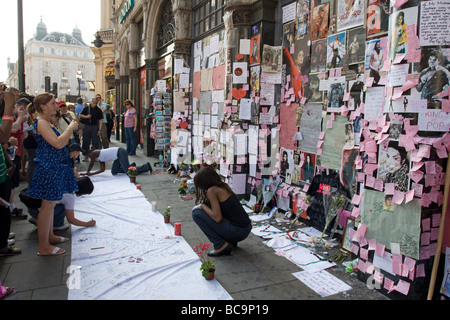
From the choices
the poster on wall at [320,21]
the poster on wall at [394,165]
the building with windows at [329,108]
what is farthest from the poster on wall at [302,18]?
the poster on wall at [394,165]

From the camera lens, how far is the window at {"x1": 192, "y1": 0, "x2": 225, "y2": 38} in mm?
7847

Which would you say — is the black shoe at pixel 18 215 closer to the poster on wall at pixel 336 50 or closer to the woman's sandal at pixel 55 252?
the woman's sandal at pixel 55 252

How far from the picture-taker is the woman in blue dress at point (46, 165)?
391cm

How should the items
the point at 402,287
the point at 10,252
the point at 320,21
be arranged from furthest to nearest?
A: the point at 320,21
the point at 10,252
the point at 402,287

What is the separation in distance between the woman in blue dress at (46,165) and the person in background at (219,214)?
1.62m

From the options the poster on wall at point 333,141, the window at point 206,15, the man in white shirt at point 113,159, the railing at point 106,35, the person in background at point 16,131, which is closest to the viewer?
the person in background at point 16,131

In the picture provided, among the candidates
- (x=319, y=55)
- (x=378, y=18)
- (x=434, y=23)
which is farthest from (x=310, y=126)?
(x=434, y=23)

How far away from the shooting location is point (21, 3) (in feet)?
30.7

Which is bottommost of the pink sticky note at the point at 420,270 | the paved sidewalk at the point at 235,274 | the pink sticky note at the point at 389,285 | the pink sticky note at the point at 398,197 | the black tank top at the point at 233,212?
the paved sidewalk at the point at 235,274

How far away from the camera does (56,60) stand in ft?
293

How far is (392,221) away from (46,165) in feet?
12.3

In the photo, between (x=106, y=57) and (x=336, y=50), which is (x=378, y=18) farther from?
(x=106, y=57)

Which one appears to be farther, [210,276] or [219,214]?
[219,214]
